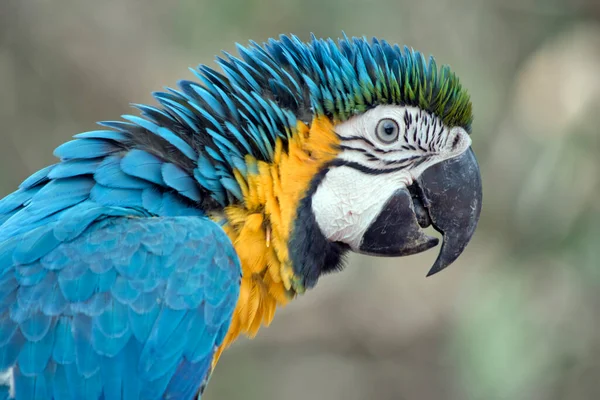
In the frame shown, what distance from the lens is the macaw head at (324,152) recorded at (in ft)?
6.19

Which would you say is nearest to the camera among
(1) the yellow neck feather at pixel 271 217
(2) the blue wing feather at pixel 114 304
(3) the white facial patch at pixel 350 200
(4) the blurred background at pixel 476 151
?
(2) the blue wing feather at pixel 114 304

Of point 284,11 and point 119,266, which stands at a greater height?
point 284,11

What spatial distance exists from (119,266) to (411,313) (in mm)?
3661

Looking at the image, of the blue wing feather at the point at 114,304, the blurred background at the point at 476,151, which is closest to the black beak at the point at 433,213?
the blue wing feather at the point at 114,304

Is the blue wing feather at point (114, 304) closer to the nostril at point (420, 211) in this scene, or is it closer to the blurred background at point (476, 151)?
the nostril at point (420, 211)

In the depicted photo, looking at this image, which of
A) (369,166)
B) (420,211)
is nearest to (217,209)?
(369,166)

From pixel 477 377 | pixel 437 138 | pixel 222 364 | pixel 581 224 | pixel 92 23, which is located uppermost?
pixel 92 23

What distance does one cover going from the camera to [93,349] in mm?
1673

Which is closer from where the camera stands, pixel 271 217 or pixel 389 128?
pixel 271 217

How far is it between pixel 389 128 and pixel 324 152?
0.20 meters

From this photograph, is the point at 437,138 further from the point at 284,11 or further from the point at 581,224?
the point at 284,11

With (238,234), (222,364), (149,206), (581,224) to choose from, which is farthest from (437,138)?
(222,364)

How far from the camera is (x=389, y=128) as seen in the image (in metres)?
2.01

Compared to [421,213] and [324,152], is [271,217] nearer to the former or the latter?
[324,152]
